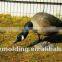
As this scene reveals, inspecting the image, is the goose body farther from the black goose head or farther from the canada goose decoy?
the black goose head

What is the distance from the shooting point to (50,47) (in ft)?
26.1

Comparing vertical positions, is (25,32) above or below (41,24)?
below

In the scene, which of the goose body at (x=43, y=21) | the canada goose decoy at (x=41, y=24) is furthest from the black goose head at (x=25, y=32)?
the goose body at (x=43, y=21)

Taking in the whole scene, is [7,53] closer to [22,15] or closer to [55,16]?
[22,15]

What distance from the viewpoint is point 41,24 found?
25.8 feet

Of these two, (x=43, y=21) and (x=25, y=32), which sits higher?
(x=43, y=21)

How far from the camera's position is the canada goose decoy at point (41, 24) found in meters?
7.87

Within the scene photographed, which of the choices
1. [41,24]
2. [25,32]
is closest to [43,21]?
[41,24]

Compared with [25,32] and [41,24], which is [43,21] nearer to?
[41,24]

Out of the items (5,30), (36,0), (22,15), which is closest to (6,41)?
(5,30)

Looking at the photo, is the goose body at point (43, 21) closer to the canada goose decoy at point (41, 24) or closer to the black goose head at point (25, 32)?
the canada goose decoy at point (41, 24)

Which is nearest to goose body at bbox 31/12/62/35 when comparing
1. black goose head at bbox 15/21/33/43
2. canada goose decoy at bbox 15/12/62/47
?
canada goose decoy at bbox 15/12/62/47

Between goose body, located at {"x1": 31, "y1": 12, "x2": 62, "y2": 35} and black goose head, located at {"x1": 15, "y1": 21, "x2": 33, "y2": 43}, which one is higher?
goose body, located at {"x1": 31, "y1": 12, "x2": 62, "y2": 35}

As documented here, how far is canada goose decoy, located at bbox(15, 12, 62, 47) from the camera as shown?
787cm
